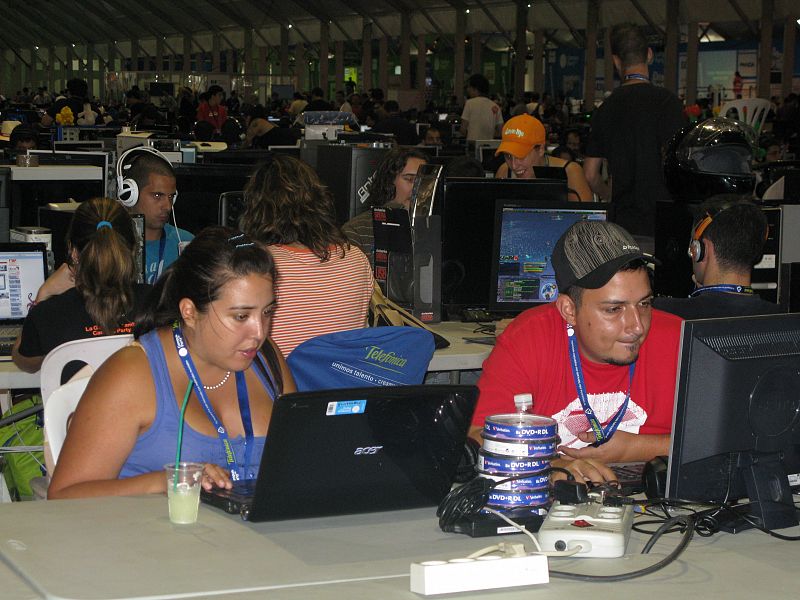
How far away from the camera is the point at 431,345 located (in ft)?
9.32

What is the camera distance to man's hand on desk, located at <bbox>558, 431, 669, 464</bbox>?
7.89 ft

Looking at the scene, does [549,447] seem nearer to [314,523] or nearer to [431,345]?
[314,523]

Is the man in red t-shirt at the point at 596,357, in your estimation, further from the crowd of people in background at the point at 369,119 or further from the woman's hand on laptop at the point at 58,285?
the crowd of people in background at the point at 369,119

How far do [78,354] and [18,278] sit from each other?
4.50 feet

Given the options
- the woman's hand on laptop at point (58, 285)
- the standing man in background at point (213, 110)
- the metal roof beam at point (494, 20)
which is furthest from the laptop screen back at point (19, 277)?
the metal roof beam at point (494, 20)

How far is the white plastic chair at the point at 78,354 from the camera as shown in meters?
2.70

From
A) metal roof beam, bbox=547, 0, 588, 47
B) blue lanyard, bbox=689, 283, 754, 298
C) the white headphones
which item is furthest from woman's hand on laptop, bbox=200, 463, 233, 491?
metal roof beam, bbox=547, 0, 588, 47

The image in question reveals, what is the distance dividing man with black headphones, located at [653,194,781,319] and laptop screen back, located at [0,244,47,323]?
6.85ft

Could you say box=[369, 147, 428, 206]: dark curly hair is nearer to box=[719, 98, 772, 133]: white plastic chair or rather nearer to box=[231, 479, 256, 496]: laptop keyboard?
box=[231, 479, 256, 496]: laptop keyboard

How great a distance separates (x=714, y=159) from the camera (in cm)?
383

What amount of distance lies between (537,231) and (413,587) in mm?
2530

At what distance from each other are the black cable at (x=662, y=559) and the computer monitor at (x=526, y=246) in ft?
6.98

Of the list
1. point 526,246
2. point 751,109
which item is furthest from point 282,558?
point 751,109

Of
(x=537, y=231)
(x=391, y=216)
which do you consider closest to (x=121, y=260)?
(x=391, y=216)
